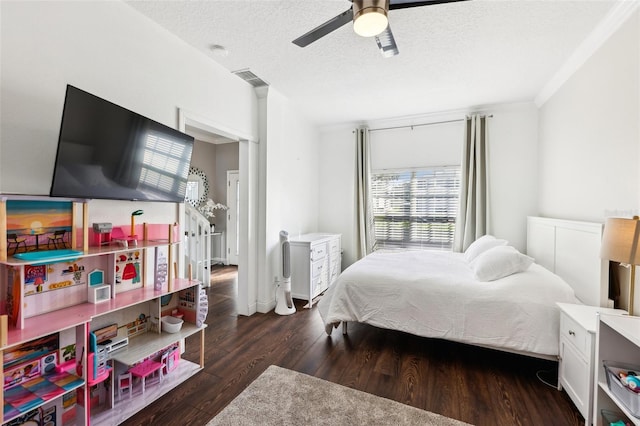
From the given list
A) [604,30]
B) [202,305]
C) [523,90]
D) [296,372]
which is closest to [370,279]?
[296,372]

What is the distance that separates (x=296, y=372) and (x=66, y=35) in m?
2.74

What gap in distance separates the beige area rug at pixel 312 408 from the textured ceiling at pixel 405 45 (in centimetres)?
273

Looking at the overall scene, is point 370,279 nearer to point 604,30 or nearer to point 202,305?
point 202,305

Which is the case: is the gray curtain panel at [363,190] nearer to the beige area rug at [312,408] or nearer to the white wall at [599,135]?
the white wall at [599,135]

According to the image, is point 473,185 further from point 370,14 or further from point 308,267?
point 370,14

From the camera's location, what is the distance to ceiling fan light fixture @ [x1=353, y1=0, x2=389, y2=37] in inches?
59.6

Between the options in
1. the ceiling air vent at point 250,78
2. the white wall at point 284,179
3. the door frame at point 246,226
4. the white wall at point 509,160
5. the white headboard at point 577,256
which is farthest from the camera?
the white wall at point 509,160

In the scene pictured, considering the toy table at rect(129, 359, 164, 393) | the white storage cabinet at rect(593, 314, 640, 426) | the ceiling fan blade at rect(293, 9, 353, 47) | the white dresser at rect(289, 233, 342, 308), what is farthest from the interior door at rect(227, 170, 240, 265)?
the white storage cabinet at rect(593, 314, 640, 426)

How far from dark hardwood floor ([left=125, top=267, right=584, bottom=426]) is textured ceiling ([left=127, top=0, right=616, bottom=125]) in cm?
272

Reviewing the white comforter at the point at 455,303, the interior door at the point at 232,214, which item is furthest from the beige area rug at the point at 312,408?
the interior door at the point at 232,214

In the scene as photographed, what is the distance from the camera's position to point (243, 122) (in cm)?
322

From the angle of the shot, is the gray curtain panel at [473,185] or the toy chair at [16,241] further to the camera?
the gray curtain panel at [473,185]

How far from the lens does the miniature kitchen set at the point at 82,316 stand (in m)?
1.42

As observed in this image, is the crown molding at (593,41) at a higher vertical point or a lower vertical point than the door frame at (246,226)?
higher
